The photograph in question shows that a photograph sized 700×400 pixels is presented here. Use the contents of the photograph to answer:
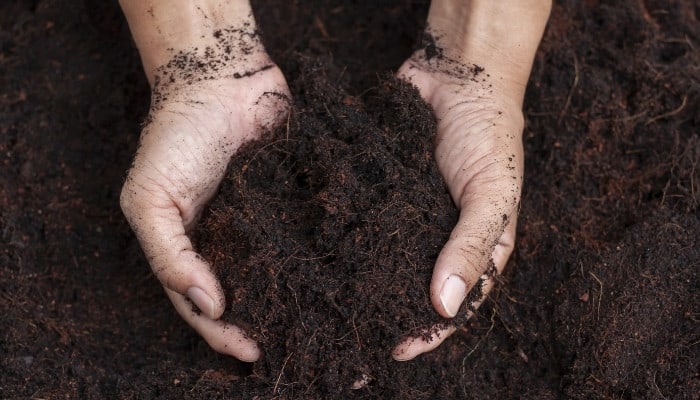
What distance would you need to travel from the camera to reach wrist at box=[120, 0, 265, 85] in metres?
2.22

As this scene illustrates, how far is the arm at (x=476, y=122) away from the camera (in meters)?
1.93

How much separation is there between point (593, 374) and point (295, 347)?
85 centimetres

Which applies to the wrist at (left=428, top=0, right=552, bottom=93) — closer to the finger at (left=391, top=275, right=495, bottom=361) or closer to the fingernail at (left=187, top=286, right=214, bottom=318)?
the finger at (left=391, top=275, right=495, bottom=361)

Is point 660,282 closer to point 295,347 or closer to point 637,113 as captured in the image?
point 637,113

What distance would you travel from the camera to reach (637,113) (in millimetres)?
2453

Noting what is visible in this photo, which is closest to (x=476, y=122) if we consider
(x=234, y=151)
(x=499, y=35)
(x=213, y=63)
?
(x=499, y=35)

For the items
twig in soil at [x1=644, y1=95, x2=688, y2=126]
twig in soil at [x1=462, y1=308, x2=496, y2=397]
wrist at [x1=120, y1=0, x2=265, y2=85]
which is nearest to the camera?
twig in soil at [x1=462, y1=308, x2=496, y2=397]

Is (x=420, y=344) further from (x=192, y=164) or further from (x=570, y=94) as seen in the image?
(x=570, y=94)

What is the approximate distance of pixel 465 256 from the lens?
1.91m

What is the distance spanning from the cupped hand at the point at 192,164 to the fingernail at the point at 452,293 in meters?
0.54

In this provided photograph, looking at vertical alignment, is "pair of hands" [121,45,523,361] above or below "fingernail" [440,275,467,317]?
above

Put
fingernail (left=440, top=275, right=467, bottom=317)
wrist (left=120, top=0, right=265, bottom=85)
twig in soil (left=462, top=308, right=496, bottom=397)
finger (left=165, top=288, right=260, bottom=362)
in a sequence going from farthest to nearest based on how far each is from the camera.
Result: 1. wrist (left=120, top=0, right=265, bottom=85)
2. twig in soil (left=462, top=308, right=496, bottom=397)
3. finger (left=165, top=288, right=260, bottom=362)
4. fingernail (left=440, top=275, right=467, bottom=317)

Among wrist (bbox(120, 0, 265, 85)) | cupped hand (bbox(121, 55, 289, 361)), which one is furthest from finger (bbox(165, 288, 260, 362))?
wrist (bbox(120, 0, 265, 85))

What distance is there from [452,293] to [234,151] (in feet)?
2.60
